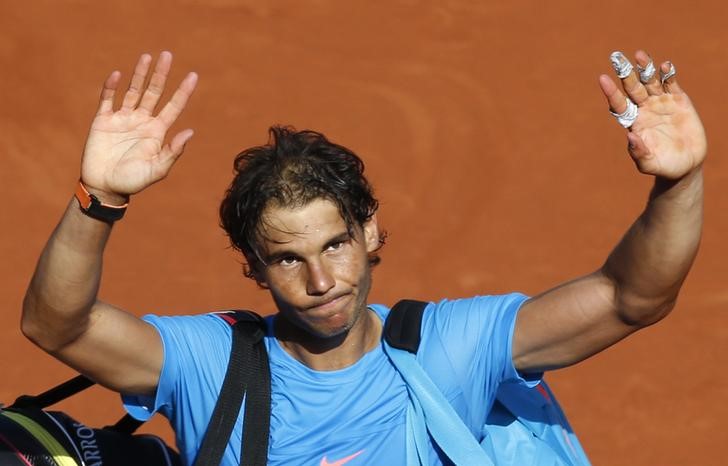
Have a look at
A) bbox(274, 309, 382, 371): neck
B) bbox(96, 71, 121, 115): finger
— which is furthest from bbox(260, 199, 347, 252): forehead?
bbox(96, 71, 121, 115): finger

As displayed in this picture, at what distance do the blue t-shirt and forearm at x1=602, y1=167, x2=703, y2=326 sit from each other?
0.34 meters

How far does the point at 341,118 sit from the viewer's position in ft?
28.2

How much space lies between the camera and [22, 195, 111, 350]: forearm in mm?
3492

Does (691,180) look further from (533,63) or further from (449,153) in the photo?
(533,63)

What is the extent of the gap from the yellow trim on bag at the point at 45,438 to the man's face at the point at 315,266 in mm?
788

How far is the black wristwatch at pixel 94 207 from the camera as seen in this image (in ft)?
11.4

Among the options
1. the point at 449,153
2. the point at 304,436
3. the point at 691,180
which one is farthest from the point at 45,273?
the point at 449,153

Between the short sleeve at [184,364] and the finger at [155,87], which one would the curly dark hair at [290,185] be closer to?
the short sleeve at [184,364]

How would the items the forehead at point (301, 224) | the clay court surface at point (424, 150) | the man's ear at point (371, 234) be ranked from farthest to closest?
the clay court surface at point (424, 150), the man's ear at point (371, 234), the forehead at point (301, 224)

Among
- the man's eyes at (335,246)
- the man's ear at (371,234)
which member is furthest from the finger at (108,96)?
the man's ear at (371,234)

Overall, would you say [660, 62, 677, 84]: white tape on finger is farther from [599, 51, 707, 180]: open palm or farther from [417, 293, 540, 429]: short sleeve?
[417, 293, 540, 429]: short sleeve

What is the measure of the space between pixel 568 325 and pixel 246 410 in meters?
0.92

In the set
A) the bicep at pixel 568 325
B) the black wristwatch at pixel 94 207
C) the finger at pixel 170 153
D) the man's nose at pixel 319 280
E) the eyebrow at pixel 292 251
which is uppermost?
the finger at pixel 170 153

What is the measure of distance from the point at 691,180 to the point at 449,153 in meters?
4.91
